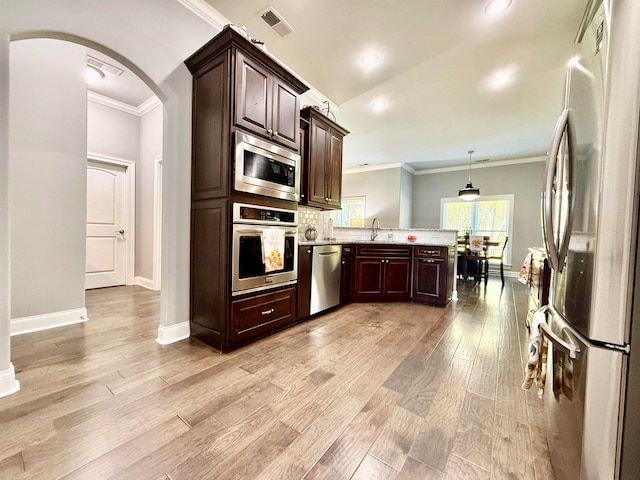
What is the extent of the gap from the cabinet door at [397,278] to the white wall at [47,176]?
12.0 ft

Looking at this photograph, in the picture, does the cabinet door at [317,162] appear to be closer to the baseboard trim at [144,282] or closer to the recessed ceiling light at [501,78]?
the recessed ceiling light at [501,78]

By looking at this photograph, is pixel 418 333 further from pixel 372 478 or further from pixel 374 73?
pixel 374 73

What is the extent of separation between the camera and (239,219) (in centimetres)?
206

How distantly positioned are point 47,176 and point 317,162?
2771mm

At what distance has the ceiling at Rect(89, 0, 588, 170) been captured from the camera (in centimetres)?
230

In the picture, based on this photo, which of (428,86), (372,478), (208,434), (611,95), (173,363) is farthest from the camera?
(428,86)

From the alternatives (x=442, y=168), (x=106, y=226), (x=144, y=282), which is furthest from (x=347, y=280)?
(x=442, y=168)

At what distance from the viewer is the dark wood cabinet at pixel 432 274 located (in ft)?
11.9

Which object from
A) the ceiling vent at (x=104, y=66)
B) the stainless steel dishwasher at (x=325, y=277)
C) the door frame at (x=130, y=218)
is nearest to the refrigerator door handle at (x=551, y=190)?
the stainless steel dishwasher at (x=325, y=277)

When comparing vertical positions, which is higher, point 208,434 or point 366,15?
point 366,15

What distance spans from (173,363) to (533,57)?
4.61m

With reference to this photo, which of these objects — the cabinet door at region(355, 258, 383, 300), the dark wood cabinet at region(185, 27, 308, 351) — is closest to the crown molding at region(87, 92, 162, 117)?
the dark wood cabinet at region(185, 27, 308, 351)

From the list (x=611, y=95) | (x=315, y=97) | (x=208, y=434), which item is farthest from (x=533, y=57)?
(x=208, y=434)

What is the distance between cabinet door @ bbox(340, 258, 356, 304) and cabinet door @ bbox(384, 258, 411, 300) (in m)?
0.51
